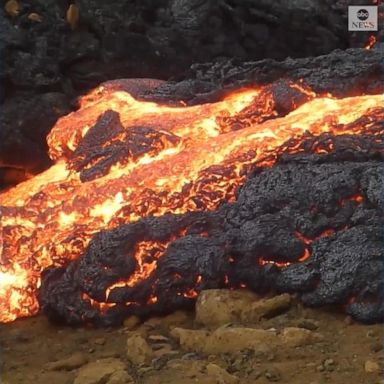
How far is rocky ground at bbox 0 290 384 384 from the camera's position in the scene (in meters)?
3.69

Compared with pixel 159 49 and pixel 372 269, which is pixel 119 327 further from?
pixel 159 49

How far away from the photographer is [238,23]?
28.4 ft

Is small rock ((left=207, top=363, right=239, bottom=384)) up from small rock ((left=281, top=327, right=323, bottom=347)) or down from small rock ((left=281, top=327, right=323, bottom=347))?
down

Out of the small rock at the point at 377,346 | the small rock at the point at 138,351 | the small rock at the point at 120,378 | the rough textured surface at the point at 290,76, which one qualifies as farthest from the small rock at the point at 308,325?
the rough textured surface at the point at 290,76

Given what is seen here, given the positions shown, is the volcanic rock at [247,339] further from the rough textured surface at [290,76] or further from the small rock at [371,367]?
the rough textured surface at [290,76]

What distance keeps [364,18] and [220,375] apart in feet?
16.9

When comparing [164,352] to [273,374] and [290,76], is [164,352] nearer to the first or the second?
[273,374]

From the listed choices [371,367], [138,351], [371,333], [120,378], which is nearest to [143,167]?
[138,351]

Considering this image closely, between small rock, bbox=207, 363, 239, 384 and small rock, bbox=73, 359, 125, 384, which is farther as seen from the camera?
small rock, bbox=73, 359, 125, 384

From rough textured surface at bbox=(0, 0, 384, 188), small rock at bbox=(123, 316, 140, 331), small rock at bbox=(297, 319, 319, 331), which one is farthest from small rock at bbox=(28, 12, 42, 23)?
small rock at bbox=(297, 319, 319, 331)

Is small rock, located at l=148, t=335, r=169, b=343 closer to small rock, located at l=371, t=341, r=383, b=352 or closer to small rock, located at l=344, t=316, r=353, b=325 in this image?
small rock, located at l=344, t=316, r=353, b=325

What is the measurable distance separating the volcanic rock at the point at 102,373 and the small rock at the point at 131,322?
63 cm

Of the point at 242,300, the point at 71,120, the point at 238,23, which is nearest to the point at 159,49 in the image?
the point at 238,23

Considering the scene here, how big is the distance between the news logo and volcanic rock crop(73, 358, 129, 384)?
16.3ft
